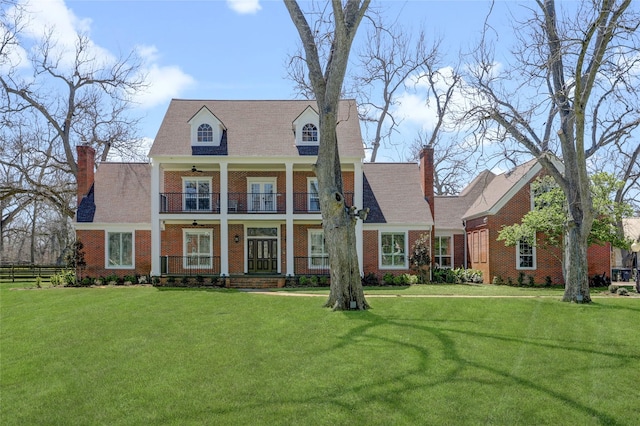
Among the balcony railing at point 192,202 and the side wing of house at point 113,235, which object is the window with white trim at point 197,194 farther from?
the side wing of house at point 113,235

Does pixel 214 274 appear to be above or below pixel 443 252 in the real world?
below

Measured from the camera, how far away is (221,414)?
22.4 ft

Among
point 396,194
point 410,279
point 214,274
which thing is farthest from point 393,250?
point 214,274

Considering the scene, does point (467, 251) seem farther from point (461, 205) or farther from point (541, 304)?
point (541, 304)

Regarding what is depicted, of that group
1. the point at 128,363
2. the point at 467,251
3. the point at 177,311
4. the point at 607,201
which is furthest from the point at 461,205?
the point at 128,363

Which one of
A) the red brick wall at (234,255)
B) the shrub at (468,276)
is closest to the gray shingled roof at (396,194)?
the shrub at (468,276)

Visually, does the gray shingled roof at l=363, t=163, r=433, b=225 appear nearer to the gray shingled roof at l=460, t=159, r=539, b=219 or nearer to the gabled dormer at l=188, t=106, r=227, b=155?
the gray shingled roof at l=460, t=159, r=539, b=219

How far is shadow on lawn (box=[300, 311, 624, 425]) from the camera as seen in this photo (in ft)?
24.1

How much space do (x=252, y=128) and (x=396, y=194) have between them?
303 inches

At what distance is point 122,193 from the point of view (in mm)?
26969

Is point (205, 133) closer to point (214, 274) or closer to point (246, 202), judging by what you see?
point (246, 202)

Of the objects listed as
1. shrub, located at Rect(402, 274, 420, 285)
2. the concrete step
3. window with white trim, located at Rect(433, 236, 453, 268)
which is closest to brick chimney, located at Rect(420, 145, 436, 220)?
window with white trim, located at Rect(433, 236, 453, 268)

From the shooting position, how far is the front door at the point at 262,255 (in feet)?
85.1

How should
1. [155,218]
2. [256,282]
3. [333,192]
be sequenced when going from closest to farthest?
[333,192]
[256,282]
[155,218]
